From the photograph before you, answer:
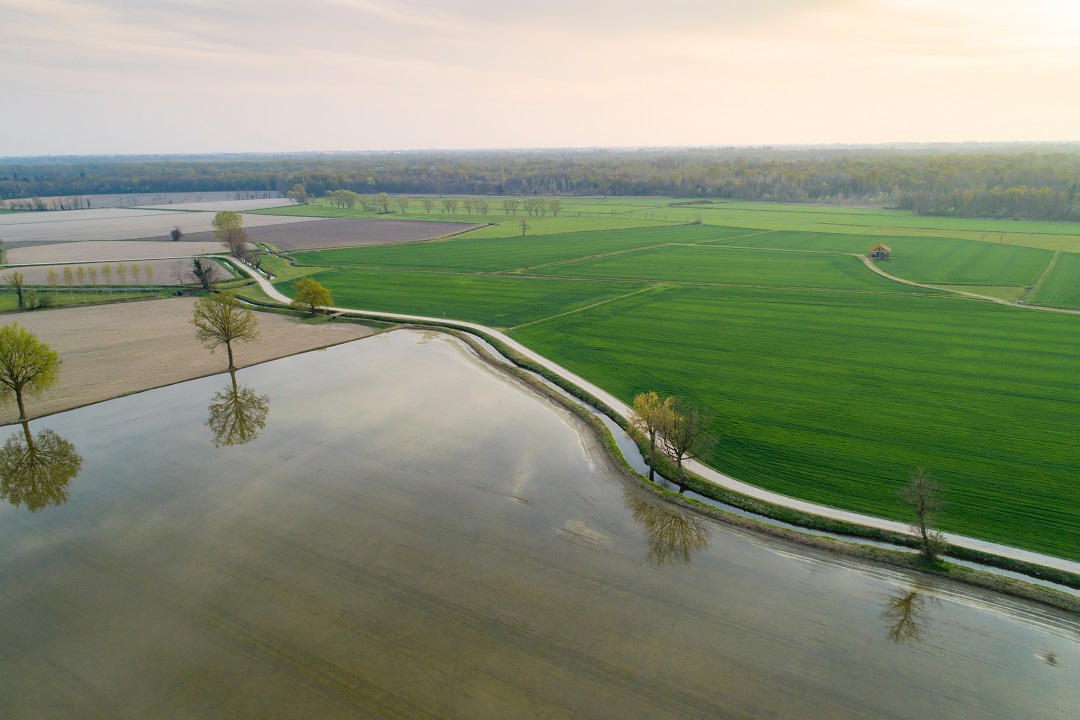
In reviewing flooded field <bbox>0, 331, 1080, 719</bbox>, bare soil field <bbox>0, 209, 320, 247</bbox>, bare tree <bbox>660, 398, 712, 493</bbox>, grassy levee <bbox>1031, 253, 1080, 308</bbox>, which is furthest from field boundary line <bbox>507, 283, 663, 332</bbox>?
bare soil field <bbox>0, 209, 320, 247</bbox>

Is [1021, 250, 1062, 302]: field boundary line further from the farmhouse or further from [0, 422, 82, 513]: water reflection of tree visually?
[0, 422, 82, 513]: water reflection of tree

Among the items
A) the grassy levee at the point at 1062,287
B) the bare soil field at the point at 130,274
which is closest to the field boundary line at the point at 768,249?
the grassy levee at the point at 1062,287

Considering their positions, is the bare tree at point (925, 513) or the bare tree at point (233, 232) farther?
the bare tree at point (233, 232)

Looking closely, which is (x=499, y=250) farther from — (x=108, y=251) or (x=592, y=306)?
(x=108, y=251)

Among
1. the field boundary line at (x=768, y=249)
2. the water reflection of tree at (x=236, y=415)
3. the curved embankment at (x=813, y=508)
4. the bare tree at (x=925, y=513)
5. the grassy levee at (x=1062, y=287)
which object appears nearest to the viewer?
the curved embankment at (x=813, y=508)

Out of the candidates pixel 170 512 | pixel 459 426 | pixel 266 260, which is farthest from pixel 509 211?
pixel 170 512

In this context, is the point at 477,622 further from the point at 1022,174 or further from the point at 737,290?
the point at 1022,174

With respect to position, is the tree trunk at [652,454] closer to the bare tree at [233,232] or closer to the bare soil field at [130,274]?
the bare soil field at [130,274]
